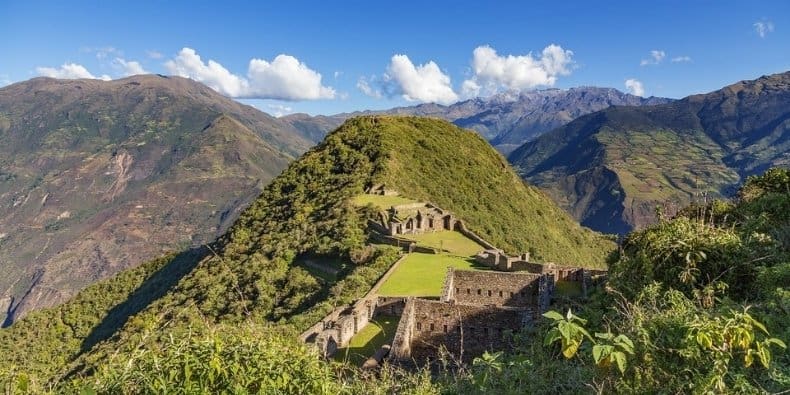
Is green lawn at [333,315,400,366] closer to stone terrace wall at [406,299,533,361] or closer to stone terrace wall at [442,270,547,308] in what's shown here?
stone terrace wall at [406,299,533,361]

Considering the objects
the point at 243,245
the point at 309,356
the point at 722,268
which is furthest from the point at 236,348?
the point at 243,245

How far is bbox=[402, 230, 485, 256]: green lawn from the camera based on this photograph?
118 ft

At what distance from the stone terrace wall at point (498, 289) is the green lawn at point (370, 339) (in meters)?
2.62

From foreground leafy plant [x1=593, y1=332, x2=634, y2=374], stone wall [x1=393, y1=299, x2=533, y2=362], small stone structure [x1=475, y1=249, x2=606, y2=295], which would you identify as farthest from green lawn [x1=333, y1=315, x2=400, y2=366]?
foreground leafy plant [x1=593, y1=332, x2=634, y2=374]

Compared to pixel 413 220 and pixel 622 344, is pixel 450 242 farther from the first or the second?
pixel 622 344

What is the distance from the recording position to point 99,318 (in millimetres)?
53062

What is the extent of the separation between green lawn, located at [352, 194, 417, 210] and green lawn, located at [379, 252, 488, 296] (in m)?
15.2

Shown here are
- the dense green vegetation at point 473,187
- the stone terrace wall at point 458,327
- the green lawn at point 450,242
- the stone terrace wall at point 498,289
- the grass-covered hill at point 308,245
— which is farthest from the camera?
the dense green vegetation at point 473,187

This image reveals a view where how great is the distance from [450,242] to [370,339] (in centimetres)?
2002

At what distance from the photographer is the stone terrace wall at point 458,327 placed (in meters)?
15.7

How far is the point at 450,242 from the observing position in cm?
3891

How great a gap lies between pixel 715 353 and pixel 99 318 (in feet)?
191

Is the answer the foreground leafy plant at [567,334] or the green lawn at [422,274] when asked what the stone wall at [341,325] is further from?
the foreground leafy plant at [567,334]

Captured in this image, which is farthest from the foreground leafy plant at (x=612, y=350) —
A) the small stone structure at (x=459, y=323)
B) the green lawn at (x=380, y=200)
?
the green lawn at (x=380, y=200)
